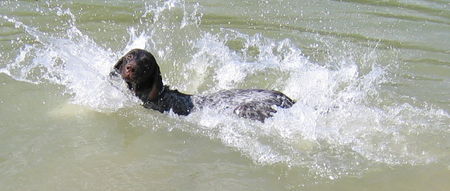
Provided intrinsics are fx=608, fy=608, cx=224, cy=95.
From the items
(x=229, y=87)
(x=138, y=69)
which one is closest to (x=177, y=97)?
(x=138, y=69)

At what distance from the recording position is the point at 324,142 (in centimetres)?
612

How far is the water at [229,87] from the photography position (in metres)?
5.40

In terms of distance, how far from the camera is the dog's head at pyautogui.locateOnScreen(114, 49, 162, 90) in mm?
6566

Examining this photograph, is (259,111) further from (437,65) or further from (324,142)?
(437,65)

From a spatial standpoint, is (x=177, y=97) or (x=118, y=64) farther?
(x=177, y=97)

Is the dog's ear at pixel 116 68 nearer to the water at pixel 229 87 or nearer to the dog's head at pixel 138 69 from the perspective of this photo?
the dog's head at pixel 138 69

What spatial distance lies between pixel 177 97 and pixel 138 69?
30.1 inches

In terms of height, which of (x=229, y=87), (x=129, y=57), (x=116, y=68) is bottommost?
(x=229, y=87)

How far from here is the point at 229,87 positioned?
8.23 m

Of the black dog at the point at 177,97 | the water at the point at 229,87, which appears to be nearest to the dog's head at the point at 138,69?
the black dog at the point at 177,97

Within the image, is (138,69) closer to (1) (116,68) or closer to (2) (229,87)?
(1) (116,68)

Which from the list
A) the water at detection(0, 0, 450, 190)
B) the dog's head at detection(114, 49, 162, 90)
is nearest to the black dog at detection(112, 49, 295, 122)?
the dog's head at detection(114, 49, 162, 90)

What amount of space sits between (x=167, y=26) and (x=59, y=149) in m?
4.80

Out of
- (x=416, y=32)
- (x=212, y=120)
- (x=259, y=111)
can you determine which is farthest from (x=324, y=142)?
(x=416, y=32)
